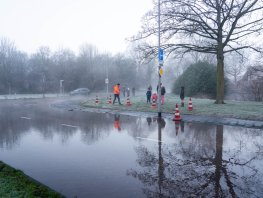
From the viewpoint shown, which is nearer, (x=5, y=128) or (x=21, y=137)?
(x=21, y=137)

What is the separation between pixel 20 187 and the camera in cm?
491

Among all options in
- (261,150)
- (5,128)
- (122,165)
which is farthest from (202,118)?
(5,128)

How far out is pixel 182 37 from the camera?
20.0m

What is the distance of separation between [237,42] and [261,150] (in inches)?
538

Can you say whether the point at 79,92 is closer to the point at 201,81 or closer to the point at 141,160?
the point at 201,81

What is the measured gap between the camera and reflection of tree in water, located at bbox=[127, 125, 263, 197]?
495cm

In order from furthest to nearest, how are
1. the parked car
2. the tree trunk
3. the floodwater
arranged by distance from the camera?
the parked car → the tree trunk → the floodwater

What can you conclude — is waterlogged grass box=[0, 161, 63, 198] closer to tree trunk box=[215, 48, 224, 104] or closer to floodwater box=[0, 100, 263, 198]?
floodwater box=[0, 100, 263, 198]

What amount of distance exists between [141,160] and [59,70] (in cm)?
5582

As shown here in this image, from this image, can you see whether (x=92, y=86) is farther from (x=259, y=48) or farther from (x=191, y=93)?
(x=259, y=48)

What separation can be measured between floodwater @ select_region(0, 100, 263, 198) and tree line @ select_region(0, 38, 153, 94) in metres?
46.6

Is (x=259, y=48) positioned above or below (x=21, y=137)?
above

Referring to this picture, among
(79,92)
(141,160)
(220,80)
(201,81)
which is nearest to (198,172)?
(141,160)

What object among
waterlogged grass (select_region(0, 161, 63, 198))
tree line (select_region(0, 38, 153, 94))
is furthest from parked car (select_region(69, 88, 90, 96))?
waterlogged grass (select_region(0, 161, 63, 198))
